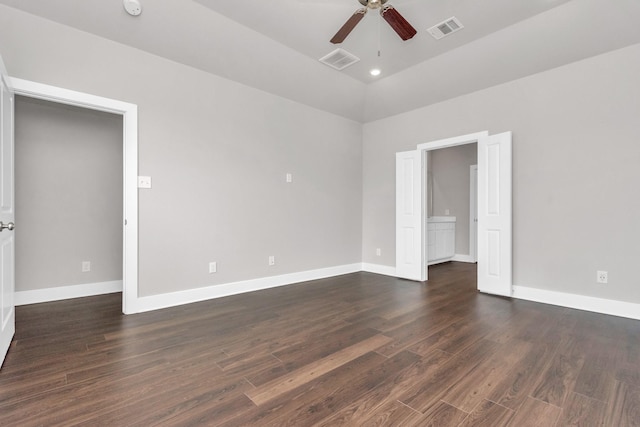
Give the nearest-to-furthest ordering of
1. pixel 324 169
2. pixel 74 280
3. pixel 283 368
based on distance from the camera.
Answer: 1. pixel 283 368
2. pixel 74 280
3. pixel 324 169

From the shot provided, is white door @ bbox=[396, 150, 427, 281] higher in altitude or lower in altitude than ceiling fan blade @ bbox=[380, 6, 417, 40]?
lower

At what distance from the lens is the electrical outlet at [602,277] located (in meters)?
3.19

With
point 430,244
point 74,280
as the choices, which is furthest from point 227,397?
point 430,244

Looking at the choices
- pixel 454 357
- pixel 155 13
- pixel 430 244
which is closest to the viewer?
pixel 454 357

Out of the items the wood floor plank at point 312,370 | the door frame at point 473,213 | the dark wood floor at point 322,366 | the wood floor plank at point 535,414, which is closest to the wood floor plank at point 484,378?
the dark wood floor at point 322,366

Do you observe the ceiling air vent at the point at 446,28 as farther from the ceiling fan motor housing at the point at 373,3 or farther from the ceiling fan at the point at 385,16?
the ceiling fan motor housing at the point at 373,3

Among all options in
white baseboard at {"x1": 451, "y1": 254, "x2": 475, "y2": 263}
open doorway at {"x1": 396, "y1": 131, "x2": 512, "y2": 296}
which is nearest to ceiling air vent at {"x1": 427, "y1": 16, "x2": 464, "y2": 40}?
open doorway at {"x1": 396, "y1": 131, "x2": 512, "y2": 296}

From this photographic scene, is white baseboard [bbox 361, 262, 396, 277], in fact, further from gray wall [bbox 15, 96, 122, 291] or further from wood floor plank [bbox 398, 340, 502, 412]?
gray wall [bbox 15, 96, 122, 291]

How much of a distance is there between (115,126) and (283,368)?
3976 millimetres

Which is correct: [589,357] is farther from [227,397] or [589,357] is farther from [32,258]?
[32,258]

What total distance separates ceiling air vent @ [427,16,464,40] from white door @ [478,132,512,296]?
56.8 inches

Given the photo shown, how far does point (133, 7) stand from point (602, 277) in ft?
17.6

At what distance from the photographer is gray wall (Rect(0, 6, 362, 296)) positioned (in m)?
2.85

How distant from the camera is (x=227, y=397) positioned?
5.54 feet
